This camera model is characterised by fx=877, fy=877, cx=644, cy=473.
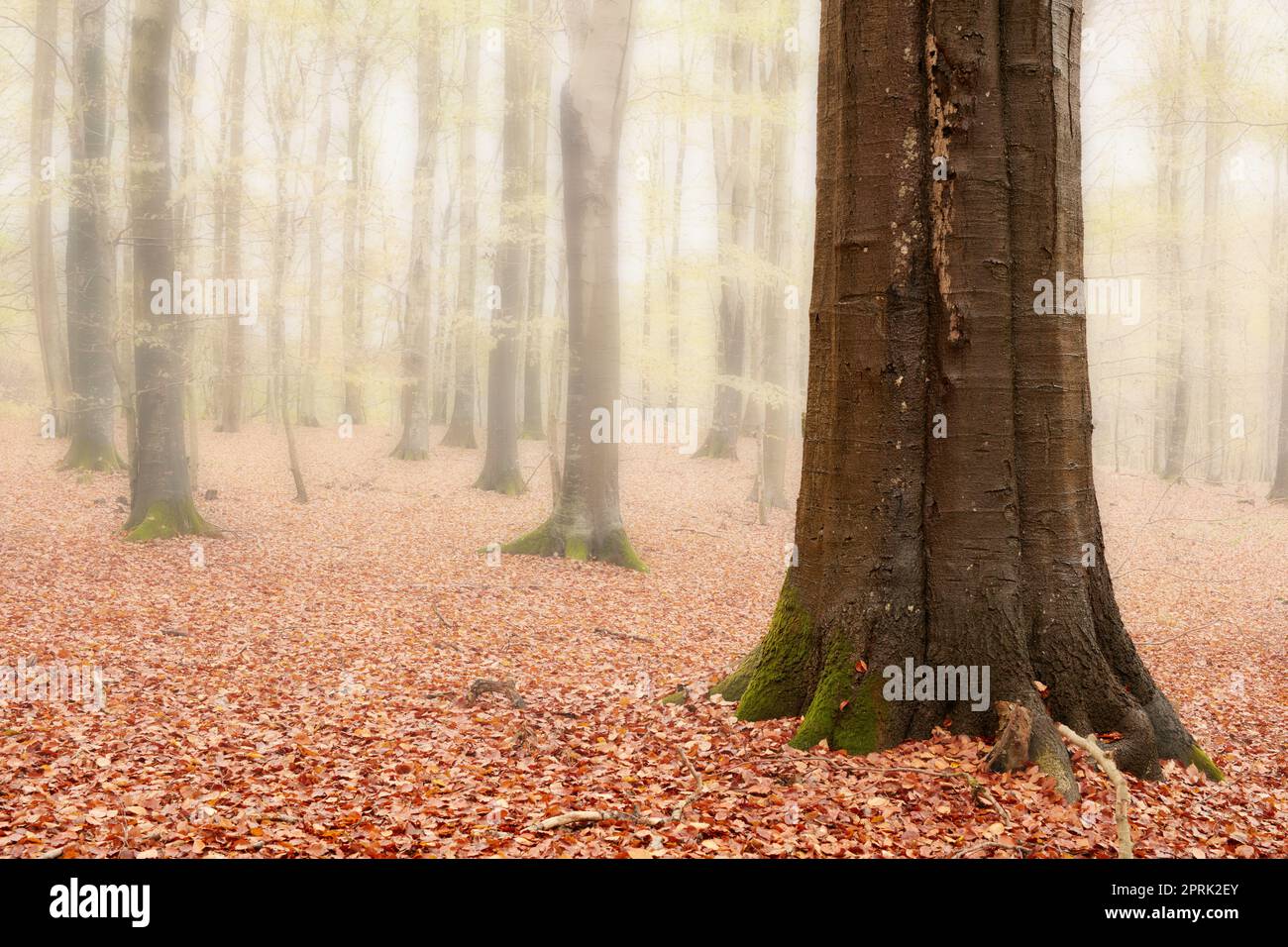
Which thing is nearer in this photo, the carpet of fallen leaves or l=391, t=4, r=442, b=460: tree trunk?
the carpet of fallen leaves

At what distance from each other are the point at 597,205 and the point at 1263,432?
34280 millimetres

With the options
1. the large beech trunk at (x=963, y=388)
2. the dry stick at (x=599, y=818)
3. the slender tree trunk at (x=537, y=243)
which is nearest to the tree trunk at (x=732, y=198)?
the slender tree trunk at (x=537, y=243)

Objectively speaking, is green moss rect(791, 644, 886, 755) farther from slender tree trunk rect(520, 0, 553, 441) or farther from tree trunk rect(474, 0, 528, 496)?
tree trunk rect(474, 0, 528, 496)

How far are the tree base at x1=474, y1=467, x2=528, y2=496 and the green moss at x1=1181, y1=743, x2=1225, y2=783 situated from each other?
13.9 metres

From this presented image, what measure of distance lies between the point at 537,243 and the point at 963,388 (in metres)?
16.7

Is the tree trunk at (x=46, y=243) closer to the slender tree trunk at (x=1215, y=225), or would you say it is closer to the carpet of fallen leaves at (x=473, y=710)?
the carpet of fallen leaves at (x=473, y=710)

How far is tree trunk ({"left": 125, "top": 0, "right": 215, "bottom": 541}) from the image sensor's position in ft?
38.3

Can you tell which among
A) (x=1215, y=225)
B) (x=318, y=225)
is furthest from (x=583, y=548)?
(x=1215, y=225)

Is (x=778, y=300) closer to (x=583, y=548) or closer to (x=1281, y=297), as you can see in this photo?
(x=583, y=548)

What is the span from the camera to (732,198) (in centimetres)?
1994

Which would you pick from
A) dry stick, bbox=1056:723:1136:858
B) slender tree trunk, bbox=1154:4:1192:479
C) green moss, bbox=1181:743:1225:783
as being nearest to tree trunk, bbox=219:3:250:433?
dry stick, bbox=1056:723:1136:858

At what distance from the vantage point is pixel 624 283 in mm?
35062
